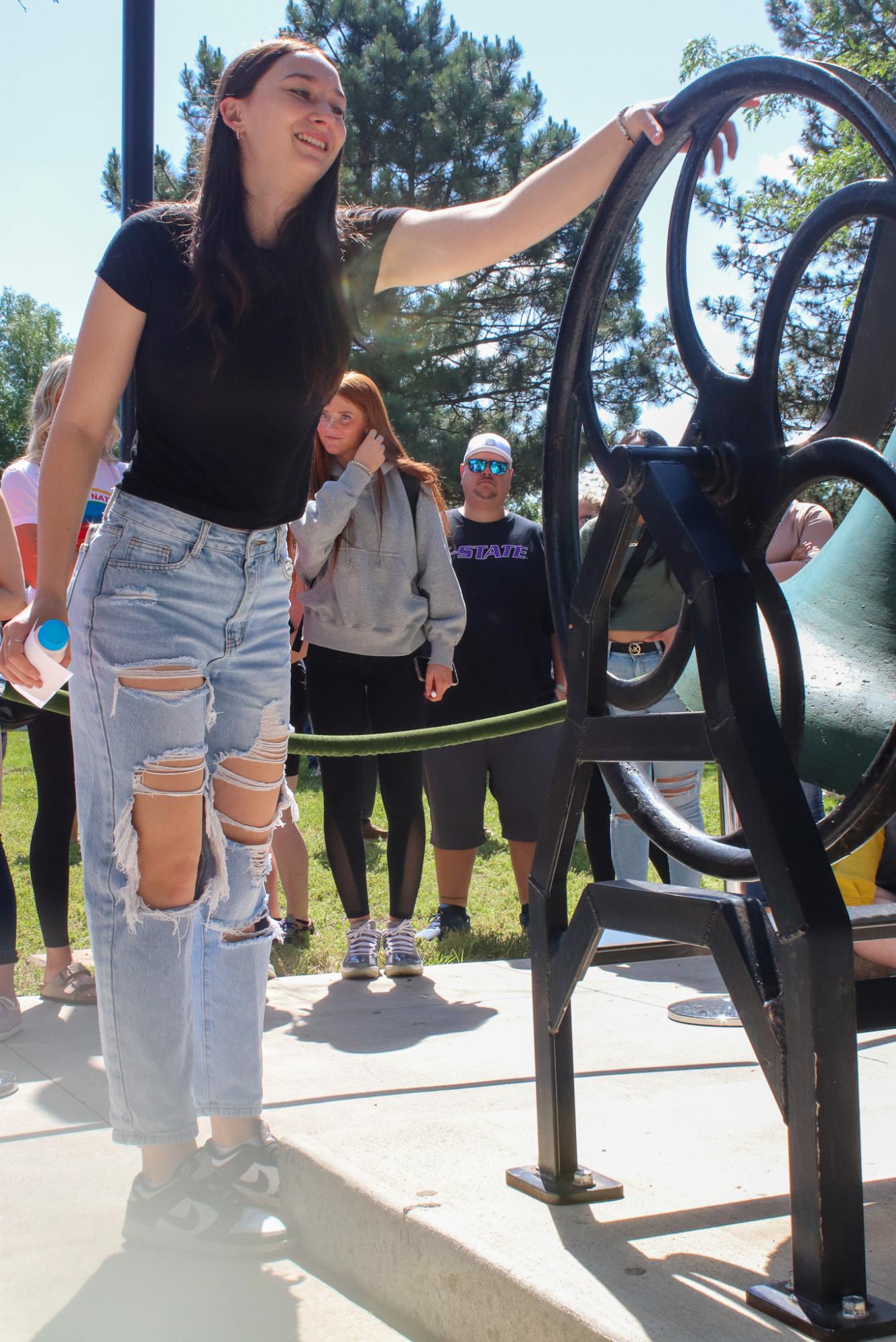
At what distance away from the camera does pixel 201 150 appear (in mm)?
1999

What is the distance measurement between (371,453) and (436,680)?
734 mm

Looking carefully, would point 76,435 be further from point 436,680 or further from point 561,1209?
point 436,680

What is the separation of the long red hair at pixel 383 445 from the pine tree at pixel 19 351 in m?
43.3

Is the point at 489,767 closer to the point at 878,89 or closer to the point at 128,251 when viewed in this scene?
the point at 128,251

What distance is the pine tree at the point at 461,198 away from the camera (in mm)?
15609

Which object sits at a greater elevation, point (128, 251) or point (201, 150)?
point (201, 150)

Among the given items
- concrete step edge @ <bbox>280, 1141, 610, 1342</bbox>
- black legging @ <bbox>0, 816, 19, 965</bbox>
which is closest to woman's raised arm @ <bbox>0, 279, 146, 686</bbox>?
concrete step edge @ <bbox>280, 1141, 610, 1342</bbox>

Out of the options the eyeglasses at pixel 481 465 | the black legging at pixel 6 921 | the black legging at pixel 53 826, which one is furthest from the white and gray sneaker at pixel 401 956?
the eyeglasses at pixel 481 465

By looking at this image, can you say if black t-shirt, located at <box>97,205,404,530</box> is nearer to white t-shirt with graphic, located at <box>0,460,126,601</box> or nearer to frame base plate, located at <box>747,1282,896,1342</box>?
frame base plate, located at <box>747,1282,896,1342</box>

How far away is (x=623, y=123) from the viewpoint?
71.2 inches

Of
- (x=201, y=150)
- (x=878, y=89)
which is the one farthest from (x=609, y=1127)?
(x=201, y=150)

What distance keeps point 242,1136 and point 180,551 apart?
92 centimetres

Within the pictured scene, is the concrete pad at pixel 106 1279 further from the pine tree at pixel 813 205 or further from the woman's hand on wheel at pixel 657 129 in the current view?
the pine tree at pixel 813 205

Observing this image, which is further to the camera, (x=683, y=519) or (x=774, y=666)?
(x=774, y=666)
